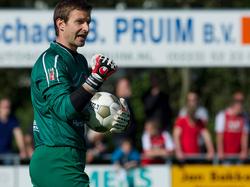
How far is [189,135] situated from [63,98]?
7564 mm

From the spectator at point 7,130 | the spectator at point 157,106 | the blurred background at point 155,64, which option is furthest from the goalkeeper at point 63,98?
the spectator at point 157,106

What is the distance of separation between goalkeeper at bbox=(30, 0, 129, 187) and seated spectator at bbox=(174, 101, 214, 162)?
689 centimetres

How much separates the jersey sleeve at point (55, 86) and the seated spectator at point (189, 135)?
23.3 ft

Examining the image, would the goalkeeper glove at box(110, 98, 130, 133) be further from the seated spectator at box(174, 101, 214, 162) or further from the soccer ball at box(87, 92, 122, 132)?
the seated spectator at box(174, 101, 214, 162)

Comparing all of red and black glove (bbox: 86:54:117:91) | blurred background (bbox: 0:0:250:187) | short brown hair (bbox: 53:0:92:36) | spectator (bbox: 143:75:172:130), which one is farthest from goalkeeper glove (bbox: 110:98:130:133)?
spectator (bbox: 143:75:172:130)

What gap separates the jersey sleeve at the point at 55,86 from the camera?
18.4 ft

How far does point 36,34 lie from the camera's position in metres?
12.6

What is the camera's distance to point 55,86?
5715 mm

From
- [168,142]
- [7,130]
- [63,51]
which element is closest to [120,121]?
[63,51]

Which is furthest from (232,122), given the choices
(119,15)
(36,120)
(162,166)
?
(36,120)

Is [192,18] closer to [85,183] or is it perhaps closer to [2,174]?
[2,174]

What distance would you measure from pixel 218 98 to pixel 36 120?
2525 centimetres

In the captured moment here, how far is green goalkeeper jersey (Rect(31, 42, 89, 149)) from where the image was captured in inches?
224

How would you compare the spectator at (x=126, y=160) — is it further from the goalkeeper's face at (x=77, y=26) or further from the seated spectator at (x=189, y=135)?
the goalkeeper's face at (x=77, y=26)
